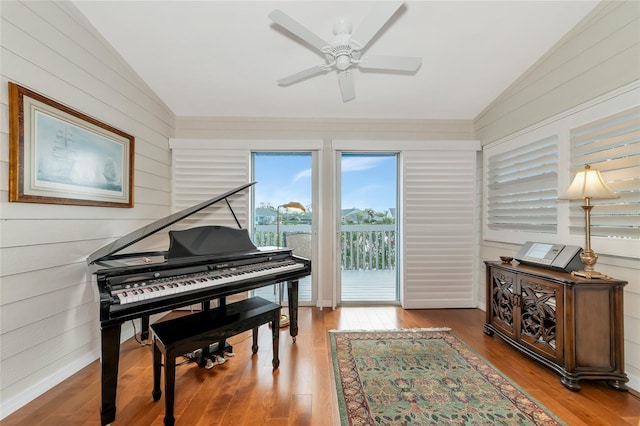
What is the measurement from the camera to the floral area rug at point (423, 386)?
61.4 inches

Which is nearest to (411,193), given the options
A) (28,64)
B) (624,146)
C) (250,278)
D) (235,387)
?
(624,146)

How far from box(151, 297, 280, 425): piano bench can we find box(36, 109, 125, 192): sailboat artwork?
131cm

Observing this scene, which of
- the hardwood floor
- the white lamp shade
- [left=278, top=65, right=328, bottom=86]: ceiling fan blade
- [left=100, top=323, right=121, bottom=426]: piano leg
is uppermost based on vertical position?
[left=278, top=65, right=328, bottom=86]: ceiling fan blade

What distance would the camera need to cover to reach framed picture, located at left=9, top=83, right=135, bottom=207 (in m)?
1.59

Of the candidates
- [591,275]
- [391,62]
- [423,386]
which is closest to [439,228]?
[591,275]

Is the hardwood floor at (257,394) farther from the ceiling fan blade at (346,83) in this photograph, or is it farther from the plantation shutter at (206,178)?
the ceiling fan blade at (346,83)

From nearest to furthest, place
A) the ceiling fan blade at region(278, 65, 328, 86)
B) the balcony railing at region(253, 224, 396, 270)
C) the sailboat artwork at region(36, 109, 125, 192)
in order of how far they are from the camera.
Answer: the sailboat artwork at region(36, 109, 125, 192) < the ceiling fan blade at region(278, 65, 328, 86) < the balcony railing at region(253, 224, 396, 270)

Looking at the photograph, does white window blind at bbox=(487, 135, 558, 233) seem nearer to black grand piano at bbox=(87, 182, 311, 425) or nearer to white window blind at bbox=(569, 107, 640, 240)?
white window blind at bbox=(569, 107, 640, 240)

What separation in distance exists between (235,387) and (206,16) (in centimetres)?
285

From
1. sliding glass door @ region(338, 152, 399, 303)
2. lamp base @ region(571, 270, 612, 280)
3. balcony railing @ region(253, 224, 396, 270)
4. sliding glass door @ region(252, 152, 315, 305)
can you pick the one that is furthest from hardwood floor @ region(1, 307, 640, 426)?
balcony railing @ region(253, 224, 396, 270)

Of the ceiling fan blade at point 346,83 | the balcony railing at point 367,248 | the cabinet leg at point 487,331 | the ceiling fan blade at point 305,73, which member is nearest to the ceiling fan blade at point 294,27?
the ceiling fan blade at point 305,73

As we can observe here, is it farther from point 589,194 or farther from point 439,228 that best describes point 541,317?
point 439,228

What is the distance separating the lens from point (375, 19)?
147cm

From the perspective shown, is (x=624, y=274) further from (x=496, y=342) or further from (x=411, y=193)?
(x=411, y=193)
